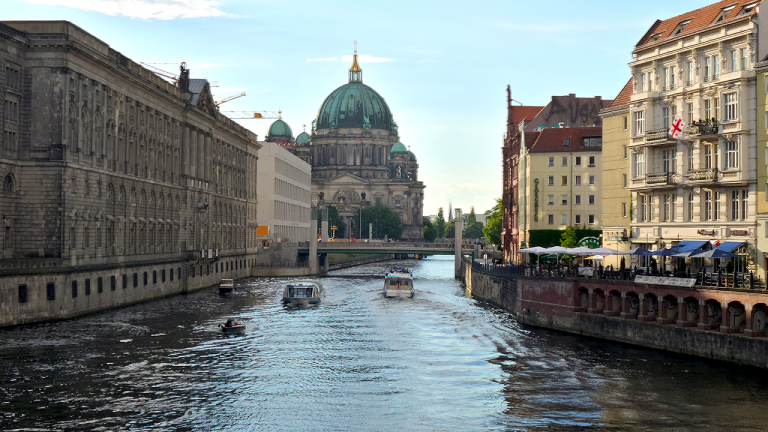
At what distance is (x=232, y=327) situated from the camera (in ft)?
232

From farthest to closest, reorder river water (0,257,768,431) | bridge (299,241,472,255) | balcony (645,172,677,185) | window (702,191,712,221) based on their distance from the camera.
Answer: bridge (299,241,472,255)
balcony (645,172,677,185)
window (702,191,712,221)
river water (0,257,768,431)

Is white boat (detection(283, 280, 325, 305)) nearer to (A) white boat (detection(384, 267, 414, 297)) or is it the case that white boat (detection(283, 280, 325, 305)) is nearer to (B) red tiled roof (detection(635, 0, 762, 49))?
(A) white boat (detection(384, 267, 414, 297))

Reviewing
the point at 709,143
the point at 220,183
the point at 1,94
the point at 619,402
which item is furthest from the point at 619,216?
the point at 220,183

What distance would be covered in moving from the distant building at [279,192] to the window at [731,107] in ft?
332

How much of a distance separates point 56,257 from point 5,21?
18.8 m

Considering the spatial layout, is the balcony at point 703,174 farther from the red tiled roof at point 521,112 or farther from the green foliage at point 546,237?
the red tiled roof at point 521,112

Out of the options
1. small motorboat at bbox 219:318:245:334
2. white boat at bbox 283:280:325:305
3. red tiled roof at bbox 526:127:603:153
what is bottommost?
small motorboat at bbox 219:318:245:334

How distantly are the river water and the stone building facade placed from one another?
527cm

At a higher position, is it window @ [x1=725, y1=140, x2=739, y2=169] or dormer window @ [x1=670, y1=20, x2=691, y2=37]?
dormer window @ [x1=670, y1=20, x2=691, y2=37]

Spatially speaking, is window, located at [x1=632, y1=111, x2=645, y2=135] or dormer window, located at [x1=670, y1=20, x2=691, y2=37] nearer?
dormer window, located at [x1=670, y1=20, x2=691, y2=37]

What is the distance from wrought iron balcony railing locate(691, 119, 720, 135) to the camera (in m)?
65.1

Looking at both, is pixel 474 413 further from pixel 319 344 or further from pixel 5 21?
pixel 5 21

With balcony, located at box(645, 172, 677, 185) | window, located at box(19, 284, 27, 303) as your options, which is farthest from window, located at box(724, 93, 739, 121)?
window, located at box(19, 284, 27, 303)

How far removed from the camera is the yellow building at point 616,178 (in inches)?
3233
